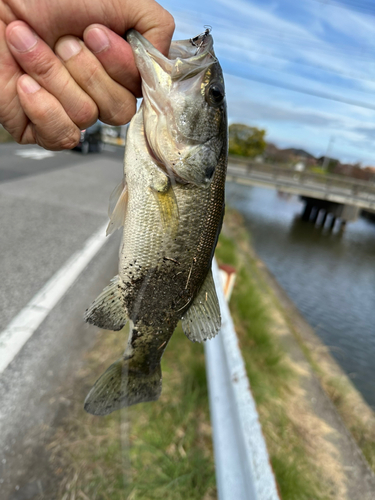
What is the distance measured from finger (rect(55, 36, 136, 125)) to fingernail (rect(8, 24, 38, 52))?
0.14 metres

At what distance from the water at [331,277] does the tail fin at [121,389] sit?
676 cm

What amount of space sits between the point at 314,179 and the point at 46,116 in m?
28.2

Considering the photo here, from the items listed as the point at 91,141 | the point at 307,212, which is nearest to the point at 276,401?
the point at 91,141

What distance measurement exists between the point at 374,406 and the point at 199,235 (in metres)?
6.92

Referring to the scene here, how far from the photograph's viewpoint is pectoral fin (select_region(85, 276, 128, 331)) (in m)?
1.71

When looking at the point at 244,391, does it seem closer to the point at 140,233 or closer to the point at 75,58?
the point at 140,233

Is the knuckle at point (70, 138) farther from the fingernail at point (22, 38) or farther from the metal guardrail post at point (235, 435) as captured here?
the metal guardrail post at point (235, 435)

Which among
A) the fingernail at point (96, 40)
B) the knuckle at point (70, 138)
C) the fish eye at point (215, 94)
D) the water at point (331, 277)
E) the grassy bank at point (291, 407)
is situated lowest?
the water at point (331, 277)

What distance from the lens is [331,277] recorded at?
618 inches

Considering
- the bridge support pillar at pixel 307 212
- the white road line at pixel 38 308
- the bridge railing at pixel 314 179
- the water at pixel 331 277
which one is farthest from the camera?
the bridge support pillar at pixel 307 212

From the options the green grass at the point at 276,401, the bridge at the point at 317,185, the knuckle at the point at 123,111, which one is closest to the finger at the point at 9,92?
the knuckle at the point at 123,111

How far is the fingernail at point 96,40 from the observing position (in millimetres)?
1545

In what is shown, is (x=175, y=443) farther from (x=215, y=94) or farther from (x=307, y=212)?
(x=307, y=212)

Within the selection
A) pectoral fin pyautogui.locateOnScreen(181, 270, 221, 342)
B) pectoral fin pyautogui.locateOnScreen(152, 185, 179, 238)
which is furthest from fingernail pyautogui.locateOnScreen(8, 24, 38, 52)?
pectoral fin pyautogui.locateOnScreen(181, 270, 221, 342)
